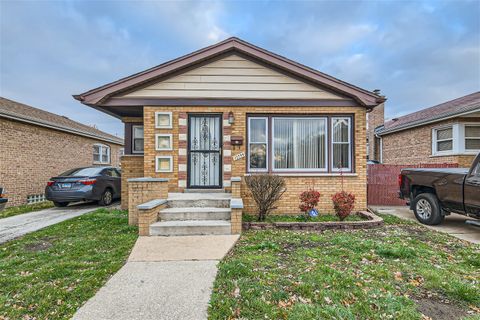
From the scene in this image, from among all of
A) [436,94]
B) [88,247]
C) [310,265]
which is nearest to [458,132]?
[310,265]

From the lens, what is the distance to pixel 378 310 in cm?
266

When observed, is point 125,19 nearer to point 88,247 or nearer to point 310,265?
point 88,247

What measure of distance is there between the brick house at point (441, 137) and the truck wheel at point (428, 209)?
520cm

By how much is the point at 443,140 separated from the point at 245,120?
9757 millimetres

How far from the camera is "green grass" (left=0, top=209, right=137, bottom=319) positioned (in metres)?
2.80

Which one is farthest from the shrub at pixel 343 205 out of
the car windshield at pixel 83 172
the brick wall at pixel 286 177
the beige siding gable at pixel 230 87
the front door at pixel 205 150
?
the car windshield at pixel 83 172

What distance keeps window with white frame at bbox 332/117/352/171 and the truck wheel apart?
212 cm

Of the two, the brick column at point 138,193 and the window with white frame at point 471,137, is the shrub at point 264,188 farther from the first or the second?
the window with white frame at point 471,137

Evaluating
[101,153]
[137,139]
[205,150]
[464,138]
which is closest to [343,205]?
[205,150]

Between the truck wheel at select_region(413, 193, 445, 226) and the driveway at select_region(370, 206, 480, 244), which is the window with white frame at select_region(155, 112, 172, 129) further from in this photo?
the driveway at select_region(370, 206, 480, 244)

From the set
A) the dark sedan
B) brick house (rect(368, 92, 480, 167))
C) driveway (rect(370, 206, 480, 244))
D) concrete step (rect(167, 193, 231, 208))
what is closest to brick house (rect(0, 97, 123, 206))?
the dark sedan

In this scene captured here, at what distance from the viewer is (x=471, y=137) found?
34.0 feet

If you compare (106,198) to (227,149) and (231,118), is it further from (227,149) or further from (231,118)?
(231,118)

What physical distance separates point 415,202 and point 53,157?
14.9 metres
